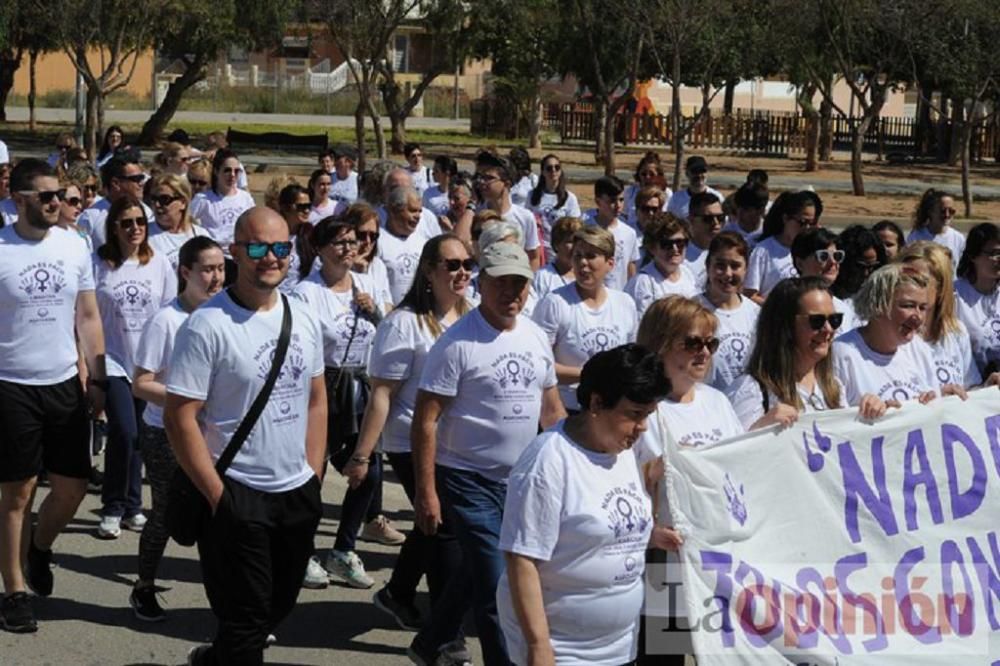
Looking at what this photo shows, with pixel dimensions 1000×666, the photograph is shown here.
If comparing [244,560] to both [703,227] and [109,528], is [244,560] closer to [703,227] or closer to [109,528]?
[109,528]

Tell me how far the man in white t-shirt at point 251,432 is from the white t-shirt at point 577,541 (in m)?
1.19

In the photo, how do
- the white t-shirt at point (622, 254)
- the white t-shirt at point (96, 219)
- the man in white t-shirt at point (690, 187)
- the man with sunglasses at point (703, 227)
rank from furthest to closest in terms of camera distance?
the man in white t-shirt at point (690, 187) → the white t-shirt at point (622, 254) → the man with sunglasses at point (703, 227) → the white t-shirt at point (96, 219)

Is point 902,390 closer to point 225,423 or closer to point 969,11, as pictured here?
point 225,423

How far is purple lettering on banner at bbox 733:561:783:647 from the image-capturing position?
5539mm

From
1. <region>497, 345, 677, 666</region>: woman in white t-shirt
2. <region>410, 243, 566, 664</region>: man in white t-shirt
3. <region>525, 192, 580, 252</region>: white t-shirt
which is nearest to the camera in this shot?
<region>497, 345, 677, 666</region>: woman in white t-shirt

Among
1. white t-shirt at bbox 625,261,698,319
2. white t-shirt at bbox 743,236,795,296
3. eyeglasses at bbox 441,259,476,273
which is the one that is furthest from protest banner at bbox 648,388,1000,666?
white t-shirt at bbox 743,236,795,296

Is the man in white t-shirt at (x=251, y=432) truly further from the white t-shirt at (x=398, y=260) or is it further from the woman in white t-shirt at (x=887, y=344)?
the white t-shirt at (x=398, y=260)

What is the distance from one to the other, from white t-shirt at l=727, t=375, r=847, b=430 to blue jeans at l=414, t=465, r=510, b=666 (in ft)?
3.15

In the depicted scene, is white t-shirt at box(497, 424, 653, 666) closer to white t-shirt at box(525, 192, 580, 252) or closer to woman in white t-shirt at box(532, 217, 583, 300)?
woman in white t-shirt at box(532, 217, 583, 300)

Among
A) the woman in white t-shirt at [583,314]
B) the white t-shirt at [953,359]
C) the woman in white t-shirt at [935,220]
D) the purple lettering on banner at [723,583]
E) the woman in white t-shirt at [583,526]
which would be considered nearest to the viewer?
the woman in white t-shirt at [583,526]

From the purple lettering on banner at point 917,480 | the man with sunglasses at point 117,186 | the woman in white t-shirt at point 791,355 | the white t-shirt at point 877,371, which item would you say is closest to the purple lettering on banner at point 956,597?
the purple lettering on banner at point 917,480

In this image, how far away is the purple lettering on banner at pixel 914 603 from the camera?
5902 mm

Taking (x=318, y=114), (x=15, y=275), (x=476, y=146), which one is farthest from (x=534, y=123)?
(x=15, y=275)

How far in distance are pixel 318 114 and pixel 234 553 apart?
56736mm
